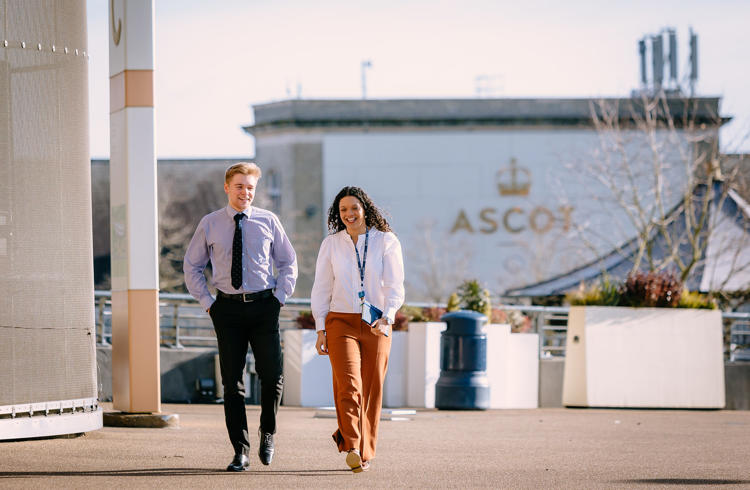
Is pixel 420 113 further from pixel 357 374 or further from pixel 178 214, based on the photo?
pixel 357 374

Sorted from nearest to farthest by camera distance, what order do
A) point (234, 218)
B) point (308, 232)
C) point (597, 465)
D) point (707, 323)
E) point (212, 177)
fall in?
point (234, 218) < point (597, 465) < point (707, 323) < point (308, 232) < point (212, 177)

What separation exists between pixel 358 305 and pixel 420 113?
5220 centimetres

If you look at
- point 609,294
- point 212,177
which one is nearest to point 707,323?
point 609,294

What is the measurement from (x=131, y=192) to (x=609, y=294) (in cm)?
916

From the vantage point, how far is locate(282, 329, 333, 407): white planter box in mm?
18094

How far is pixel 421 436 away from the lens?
40.6 feet

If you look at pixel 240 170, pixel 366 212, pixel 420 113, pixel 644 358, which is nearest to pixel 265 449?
pixel 366 212

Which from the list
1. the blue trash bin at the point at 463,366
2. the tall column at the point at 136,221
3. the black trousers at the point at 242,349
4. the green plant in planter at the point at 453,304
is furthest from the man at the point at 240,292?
the green plant in planter at the point at 453,304

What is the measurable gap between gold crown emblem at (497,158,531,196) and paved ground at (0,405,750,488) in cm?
4714

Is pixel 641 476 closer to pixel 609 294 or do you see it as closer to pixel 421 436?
pixel 421 436

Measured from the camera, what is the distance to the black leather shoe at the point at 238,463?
8.62 m

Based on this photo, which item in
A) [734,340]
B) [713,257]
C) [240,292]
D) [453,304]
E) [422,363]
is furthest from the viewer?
[713,257]

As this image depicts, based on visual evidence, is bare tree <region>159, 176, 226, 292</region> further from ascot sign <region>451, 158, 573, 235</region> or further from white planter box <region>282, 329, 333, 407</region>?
white planter box <region>282, 329, 333, 407</region>

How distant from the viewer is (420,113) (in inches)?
2386
